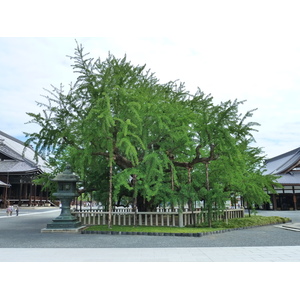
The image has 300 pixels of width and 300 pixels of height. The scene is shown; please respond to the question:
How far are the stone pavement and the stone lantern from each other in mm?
4958

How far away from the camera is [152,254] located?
24.3 feet

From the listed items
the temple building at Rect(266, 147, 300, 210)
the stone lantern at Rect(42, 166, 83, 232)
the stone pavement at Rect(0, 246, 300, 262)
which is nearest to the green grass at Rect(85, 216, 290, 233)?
the stone lantern at Rect(42, 166, 83, 232)

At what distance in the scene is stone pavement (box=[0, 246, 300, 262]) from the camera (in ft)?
22.2

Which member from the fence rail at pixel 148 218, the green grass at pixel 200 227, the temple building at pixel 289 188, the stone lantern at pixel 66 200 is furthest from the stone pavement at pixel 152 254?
the temple building at pixel 289 188

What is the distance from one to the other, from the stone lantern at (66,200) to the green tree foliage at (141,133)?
0.71 m

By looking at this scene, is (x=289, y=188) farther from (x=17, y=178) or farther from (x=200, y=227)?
(x=17, y=178)

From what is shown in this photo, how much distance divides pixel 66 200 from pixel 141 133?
17.2 ft

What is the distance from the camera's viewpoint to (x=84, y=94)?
1529cm

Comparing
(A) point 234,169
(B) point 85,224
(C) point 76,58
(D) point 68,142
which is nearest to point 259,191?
(A) point 234,169

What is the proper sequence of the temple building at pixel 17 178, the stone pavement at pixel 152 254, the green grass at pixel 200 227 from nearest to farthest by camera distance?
the stone pavement at pixel 152 254
the green grass at pixel 200 227
the temple building at pixel 17 178

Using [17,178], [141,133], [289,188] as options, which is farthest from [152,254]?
[17,178]

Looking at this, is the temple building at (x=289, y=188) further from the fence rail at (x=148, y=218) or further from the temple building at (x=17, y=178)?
the temple building at (x=17, y=178)

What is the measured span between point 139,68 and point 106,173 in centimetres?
644

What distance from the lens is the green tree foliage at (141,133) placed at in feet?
43.0
